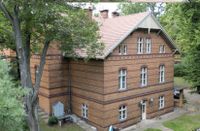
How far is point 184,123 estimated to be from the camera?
1008 inches

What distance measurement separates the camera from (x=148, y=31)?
84.0 feet

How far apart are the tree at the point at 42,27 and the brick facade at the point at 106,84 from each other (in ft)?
11.9

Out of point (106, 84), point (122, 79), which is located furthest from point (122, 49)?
point (106, 84)

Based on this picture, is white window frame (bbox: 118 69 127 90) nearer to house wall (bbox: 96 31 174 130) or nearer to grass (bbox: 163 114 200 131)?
house wall (bbox: 96 31 174 130)

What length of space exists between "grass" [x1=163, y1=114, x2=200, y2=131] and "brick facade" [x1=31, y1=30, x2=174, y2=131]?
2.02 meters

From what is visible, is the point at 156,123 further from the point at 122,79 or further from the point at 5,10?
the point at 5,10

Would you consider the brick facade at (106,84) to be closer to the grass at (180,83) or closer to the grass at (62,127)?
the grass at (62,127)

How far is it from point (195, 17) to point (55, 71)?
15.6m

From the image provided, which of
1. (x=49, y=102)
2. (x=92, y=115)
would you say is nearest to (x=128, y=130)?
(x=92, y=115)

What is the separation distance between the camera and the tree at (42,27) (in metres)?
16.4

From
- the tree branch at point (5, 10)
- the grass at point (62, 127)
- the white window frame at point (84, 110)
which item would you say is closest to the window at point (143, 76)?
the white window frame at point (84, 110)

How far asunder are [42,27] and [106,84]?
6.96 m

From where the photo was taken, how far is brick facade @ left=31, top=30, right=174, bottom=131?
74.0ft

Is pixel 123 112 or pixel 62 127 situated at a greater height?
pixel 123 112
